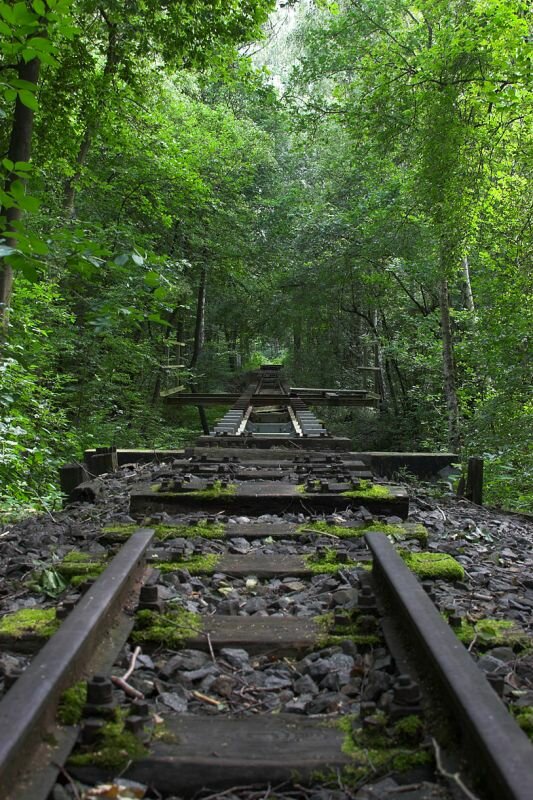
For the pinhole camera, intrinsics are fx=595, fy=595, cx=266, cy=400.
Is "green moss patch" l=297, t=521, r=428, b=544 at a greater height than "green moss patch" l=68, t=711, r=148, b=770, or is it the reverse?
"green moss patch" l=297, t=521, r=428, b=544

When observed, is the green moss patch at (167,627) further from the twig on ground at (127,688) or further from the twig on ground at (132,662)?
the twig on ground at (127,688)

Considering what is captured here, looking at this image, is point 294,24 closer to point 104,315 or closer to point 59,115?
point 59,115

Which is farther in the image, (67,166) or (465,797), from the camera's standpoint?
(67,166)

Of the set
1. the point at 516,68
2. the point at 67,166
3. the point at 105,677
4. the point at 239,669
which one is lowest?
the point at 239,669

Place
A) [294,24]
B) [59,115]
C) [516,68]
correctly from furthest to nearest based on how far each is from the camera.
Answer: [294,24] < [59,115] < [516,68]

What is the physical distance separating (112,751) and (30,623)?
926 mm

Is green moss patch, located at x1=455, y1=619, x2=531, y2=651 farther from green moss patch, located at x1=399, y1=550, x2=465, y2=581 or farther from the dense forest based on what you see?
the dense forest

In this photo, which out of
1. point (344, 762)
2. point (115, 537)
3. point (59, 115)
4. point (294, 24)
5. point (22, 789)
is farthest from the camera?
point (294, 24)

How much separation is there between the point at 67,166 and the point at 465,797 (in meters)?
10.8

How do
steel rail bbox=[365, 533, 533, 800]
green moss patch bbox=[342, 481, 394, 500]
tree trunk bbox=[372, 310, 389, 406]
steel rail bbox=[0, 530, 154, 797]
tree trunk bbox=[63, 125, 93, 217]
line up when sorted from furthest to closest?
tree trunk bbox=[372, 310, 389, 406] → tree trunk bbox=[63, 125, 93, 217] → green moss patch bbox=[342, 481, 394, 500] → steel rail bbox=[0, 530, 154, 797] → steel rail bbox=[365, 533, 533, 800]

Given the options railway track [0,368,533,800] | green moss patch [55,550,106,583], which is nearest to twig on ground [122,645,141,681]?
railway track [0,368,533,800]

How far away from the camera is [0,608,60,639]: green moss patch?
2.15 meters

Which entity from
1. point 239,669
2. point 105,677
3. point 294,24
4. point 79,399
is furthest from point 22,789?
point 294,24

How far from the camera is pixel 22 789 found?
1.26 metres
